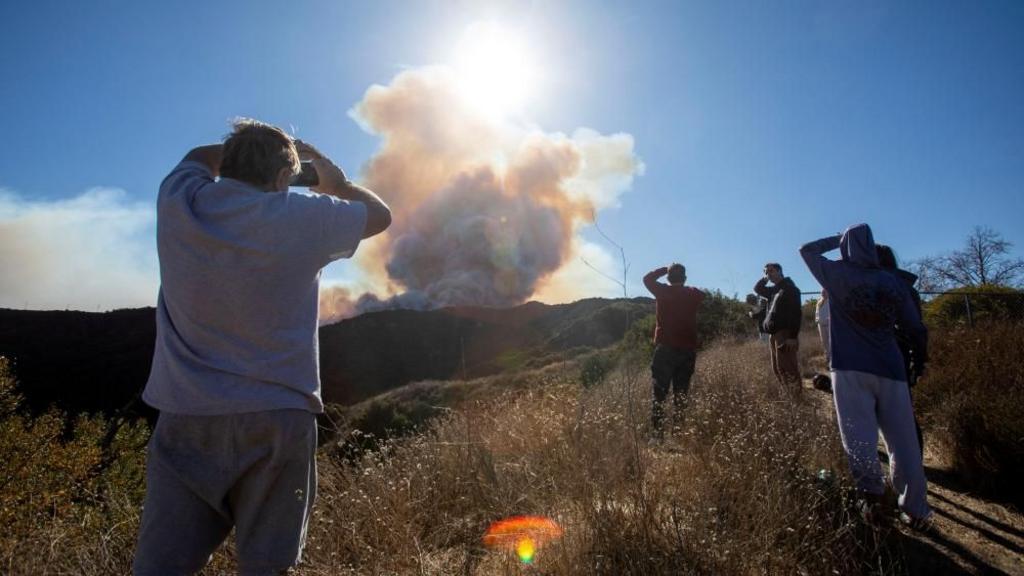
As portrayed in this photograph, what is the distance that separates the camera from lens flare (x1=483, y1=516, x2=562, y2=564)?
2549mm

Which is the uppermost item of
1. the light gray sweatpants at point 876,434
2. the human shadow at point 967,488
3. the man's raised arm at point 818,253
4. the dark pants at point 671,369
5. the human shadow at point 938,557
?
the man's raised arm at point 818,253

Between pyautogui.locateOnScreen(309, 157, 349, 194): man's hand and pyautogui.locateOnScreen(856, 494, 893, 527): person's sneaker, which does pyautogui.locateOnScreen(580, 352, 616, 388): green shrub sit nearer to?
pyautogui.locateOnScreen(856, 494, 893, 527): person's sneaker

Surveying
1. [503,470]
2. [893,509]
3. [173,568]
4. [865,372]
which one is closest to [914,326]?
[865,372]

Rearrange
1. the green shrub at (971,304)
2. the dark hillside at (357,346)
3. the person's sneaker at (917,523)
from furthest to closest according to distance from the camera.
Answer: the dark hillside at (357,346) → the green shrub at (971,304) → the person's sneaker at (917,523)

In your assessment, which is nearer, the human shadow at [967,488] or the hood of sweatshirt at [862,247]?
the hood of sweatshirt at [862,247]

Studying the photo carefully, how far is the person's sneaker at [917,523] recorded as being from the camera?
339 cm

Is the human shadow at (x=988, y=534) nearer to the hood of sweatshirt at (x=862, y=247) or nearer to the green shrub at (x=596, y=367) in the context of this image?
the hood of sweatshirt at (x=862, y=247)

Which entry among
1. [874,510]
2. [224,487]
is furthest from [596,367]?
[224,487]

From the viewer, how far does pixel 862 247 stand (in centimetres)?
370

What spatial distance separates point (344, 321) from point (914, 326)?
56.7m

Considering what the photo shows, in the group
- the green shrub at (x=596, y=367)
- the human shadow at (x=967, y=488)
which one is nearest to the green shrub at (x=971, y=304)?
the green shrub at (x=596, y=367)

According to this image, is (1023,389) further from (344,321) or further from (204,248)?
(344,321)

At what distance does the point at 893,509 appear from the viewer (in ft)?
11.8

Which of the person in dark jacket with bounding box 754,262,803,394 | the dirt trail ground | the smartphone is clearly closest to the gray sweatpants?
the smartphone
